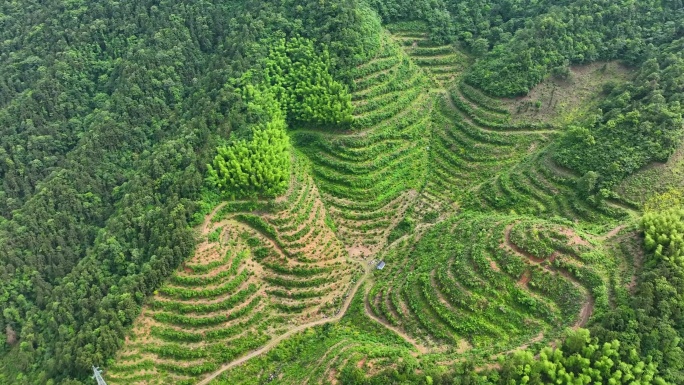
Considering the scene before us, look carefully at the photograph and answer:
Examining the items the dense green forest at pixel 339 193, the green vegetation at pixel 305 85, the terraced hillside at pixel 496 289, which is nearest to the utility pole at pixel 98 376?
the dense green forest at pixel 339 193

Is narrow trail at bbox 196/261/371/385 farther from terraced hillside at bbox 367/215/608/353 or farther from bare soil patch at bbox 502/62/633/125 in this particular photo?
bare soil patch at bbox 502/62/633/125

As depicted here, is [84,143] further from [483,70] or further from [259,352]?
[483,70]

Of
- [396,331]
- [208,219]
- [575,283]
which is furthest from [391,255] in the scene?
[208,219]

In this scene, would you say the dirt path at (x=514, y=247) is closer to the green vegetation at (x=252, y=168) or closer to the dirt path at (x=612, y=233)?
the dirt path at (x=612, y=233)

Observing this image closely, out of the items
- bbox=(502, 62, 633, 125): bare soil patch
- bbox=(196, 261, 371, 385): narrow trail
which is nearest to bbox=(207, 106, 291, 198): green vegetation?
bbox=(196, 261, 371, 385): narrow trail

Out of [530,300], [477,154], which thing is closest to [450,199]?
[477,154]

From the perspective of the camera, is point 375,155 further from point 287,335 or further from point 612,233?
point 612,233
